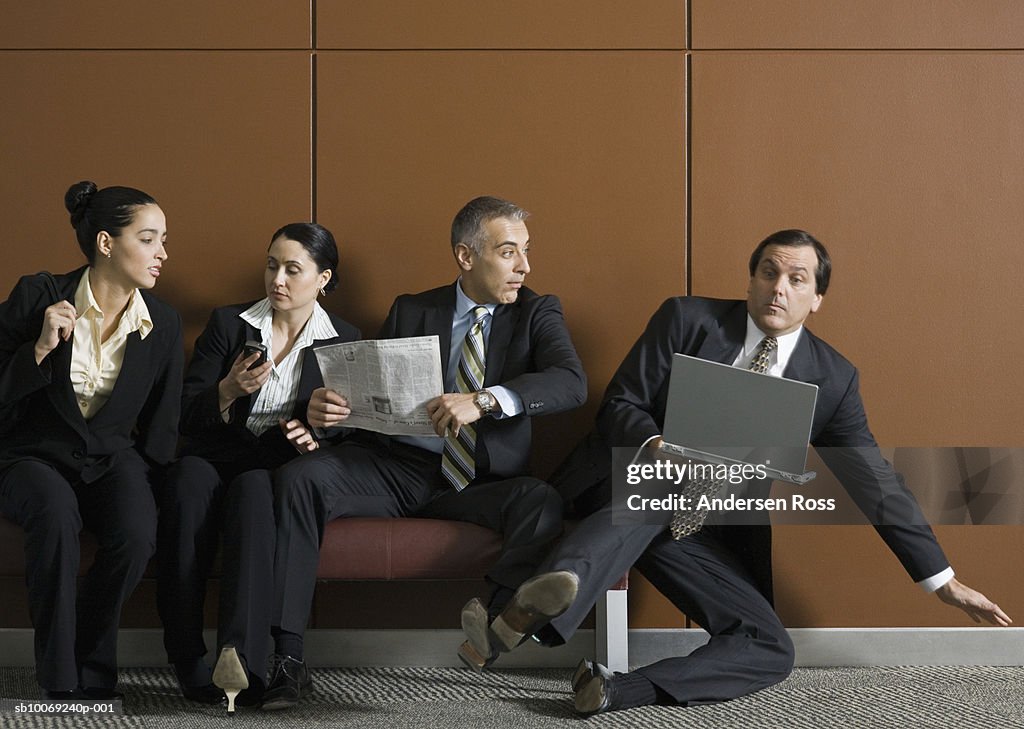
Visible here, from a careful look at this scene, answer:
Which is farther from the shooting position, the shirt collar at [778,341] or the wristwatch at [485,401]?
the shirt collar at [778,341]

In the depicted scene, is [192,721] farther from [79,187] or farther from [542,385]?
[79,187]

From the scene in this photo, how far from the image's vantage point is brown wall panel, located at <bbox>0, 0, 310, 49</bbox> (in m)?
3.32

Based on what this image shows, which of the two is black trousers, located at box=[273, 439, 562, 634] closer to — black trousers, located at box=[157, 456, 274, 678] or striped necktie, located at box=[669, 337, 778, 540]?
black trousers, located at box=[157, 456, 274, 678]

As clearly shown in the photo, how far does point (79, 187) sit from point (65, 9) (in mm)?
878

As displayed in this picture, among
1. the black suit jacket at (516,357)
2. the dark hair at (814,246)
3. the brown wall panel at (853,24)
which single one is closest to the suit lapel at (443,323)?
the black suit jacket at (516,357)

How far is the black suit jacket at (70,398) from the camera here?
266 centimetres

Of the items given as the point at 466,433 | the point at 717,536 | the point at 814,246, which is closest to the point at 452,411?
the point at 466,433

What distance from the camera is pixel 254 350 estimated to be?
2.91 metres

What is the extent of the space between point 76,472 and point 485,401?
44.1 inches

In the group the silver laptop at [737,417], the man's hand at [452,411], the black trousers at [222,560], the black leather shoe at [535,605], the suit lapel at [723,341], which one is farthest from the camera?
the suit lapel at [723,341]

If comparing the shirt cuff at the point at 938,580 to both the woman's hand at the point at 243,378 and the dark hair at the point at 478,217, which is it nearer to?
the dark hair at the point at 478,217

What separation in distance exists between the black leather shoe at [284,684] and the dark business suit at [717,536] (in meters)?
0.69

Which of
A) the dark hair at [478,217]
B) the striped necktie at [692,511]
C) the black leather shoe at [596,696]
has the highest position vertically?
the dark hair at [478,217]

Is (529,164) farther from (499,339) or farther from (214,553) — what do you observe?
(214,553)
